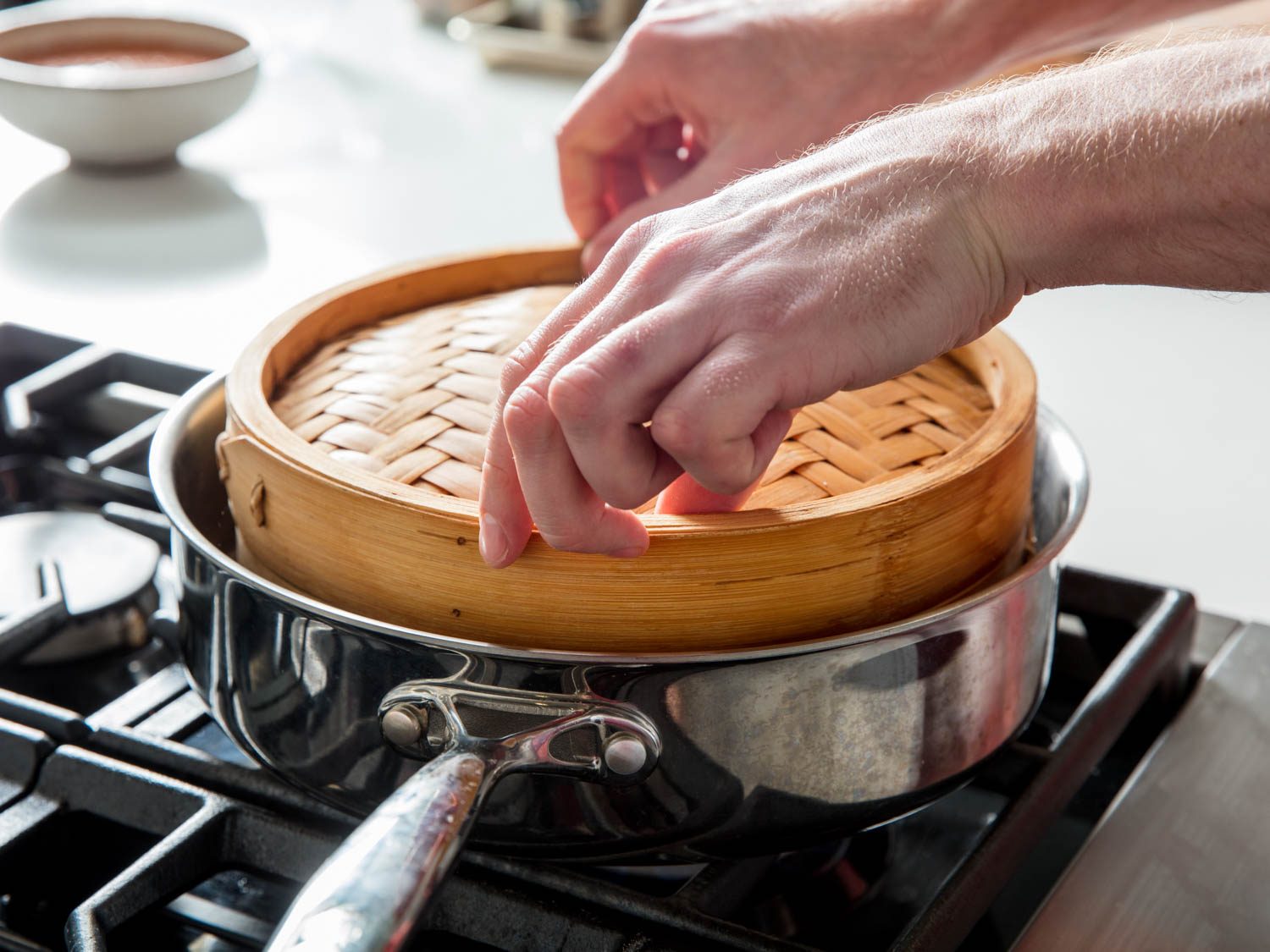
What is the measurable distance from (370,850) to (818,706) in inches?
7.5

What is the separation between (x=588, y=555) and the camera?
0.53 metres

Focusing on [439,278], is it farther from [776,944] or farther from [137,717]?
[776,944]

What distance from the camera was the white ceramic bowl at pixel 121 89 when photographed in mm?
1442

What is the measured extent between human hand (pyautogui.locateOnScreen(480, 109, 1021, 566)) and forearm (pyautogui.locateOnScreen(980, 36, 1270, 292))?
0.02 m

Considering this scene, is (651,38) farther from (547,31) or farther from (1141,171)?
(547,31)

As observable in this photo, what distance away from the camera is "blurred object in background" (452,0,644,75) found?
1884 millimetres

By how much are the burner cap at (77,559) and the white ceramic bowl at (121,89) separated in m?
0.66

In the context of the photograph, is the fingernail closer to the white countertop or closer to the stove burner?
the stove burner

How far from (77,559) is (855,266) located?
612 millimetres

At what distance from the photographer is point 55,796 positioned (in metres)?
0.69

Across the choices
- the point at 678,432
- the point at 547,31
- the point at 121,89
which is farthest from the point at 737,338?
the point at 547,31

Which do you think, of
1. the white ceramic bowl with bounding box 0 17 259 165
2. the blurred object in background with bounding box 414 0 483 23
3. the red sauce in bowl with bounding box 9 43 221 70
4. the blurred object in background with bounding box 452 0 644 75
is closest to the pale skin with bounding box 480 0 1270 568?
the white ceramic bowl with bounding box 0 17 259 165

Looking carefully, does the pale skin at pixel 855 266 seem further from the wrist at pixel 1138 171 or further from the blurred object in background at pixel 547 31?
the blurred object in background at pixel 547 31

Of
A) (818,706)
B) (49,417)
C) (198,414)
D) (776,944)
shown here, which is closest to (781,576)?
(818,706)
